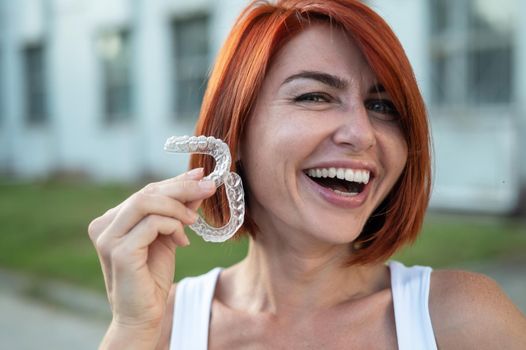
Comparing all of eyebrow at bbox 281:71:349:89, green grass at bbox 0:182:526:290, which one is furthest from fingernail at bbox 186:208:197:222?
green grass at bbox 0:182:526:290

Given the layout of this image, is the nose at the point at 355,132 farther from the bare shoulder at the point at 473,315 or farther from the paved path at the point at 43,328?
the paved path at the point at 43,328

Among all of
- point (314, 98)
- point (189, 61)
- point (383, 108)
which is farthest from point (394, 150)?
point (189, 61)

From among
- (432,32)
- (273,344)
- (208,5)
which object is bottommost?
(273,344)

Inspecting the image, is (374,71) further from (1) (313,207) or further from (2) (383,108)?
(1) (313,207)

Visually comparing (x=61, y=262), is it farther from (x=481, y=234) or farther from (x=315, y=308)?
(x=315, y=308)

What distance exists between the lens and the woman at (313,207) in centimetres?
141

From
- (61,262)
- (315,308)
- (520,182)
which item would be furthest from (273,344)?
(520,182)

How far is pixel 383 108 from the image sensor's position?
154 centimetres

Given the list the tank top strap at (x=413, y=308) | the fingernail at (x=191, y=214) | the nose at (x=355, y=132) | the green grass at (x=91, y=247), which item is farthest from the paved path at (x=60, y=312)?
the fingernail at (x=191, y=214)

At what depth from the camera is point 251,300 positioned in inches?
68.9

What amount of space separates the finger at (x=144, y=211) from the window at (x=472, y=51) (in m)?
7.30

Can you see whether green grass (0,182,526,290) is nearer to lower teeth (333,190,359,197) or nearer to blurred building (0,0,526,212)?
blurred building (0,0,526,212)

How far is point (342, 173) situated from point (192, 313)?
548mm

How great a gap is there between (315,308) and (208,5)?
10.2 metres
